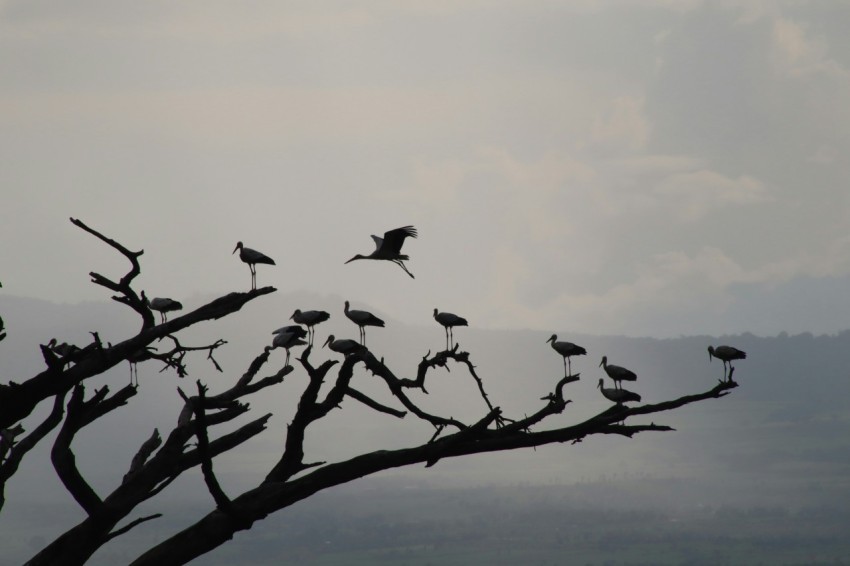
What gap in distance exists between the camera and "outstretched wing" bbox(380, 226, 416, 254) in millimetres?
28484

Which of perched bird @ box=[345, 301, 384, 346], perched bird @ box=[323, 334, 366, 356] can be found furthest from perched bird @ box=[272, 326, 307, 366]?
perched bird @ box=[345, 301, 384, 346]

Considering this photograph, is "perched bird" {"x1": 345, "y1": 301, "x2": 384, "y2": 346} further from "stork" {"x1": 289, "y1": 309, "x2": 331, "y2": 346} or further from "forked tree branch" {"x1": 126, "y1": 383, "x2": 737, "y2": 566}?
"forked tree branch" {"x1": 126, "y1": 383, "x2": 737, "y2": 566}

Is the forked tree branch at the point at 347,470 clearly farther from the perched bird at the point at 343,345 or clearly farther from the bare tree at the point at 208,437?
the perched bird at the point at 343,345

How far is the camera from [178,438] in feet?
75.3

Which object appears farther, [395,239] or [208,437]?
[395,239]

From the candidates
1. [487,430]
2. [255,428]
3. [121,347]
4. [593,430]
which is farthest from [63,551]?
[593,430]

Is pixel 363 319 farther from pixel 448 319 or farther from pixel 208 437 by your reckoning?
pixel 208 437

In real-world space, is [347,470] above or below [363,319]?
below

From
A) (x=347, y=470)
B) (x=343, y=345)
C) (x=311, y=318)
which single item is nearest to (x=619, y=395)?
(x=343, y=345)

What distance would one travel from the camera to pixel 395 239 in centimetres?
2902

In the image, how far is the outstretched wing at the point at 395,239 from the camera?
28.5 m

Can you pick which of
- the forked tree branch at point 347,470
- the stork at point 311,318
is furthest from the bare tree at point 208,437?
the stork at point 311,318

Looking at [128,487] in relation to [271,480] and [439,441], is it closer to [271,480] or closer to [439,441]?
[271,480]

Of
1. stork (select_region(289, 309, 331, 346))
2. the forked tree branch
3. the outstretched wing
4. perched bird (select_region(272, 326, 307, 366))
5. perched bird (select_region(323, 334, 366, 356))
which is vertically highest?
the outstretched wing
